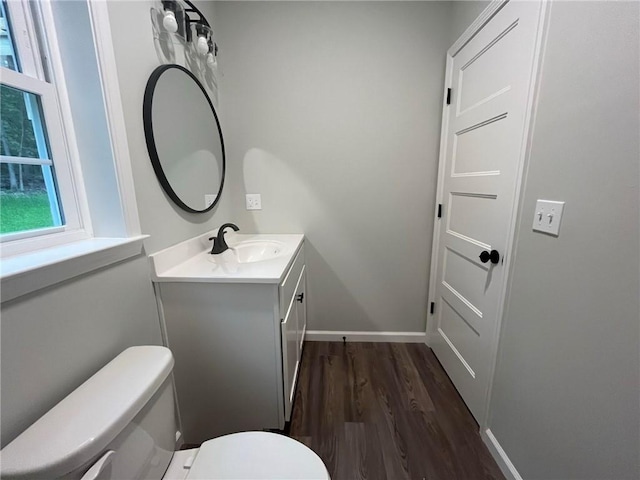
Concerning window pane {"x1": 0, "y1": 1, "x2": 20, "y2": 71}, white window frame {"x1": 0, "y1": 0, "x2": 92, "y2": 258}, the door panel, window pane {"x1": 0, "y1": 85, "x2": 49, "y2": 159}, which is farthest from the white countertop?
the door panel

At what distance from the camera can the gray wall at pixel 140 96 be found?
0.93 m

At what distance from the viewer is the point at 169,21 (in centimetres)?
108

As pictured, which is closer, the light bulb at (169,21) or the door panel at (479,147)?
the light bulb at (169,21)

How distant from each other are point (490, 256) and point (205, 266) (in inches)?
53.8

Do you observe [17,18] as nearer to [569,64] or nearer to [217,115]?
[217,115]

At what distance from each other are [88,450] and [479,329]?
1540 millimetres

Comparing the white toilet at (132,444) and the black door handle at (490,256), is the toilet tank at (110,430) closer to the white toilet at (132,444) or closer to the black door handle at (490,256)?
the white toilet at (132,444)

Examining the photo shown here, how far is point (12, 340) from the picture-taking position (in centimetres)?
58

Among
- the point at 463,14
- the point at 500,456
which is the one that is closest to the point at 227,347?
the point at 500,456

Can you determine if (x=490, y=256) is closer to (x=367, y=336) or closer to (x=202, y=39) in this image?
(x=367, y=336)

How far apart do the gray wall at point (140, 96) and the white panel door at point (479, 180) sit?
1520mm

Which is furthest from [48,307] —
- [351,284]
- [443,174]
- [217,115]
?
[443,174]

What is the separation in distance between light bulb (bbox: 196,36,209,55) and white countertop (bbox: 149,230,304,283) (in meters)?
1.01

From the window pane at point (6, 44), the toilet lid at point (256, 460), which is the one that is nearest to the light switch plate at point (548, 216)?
the toilet lid at point (256, 460)
